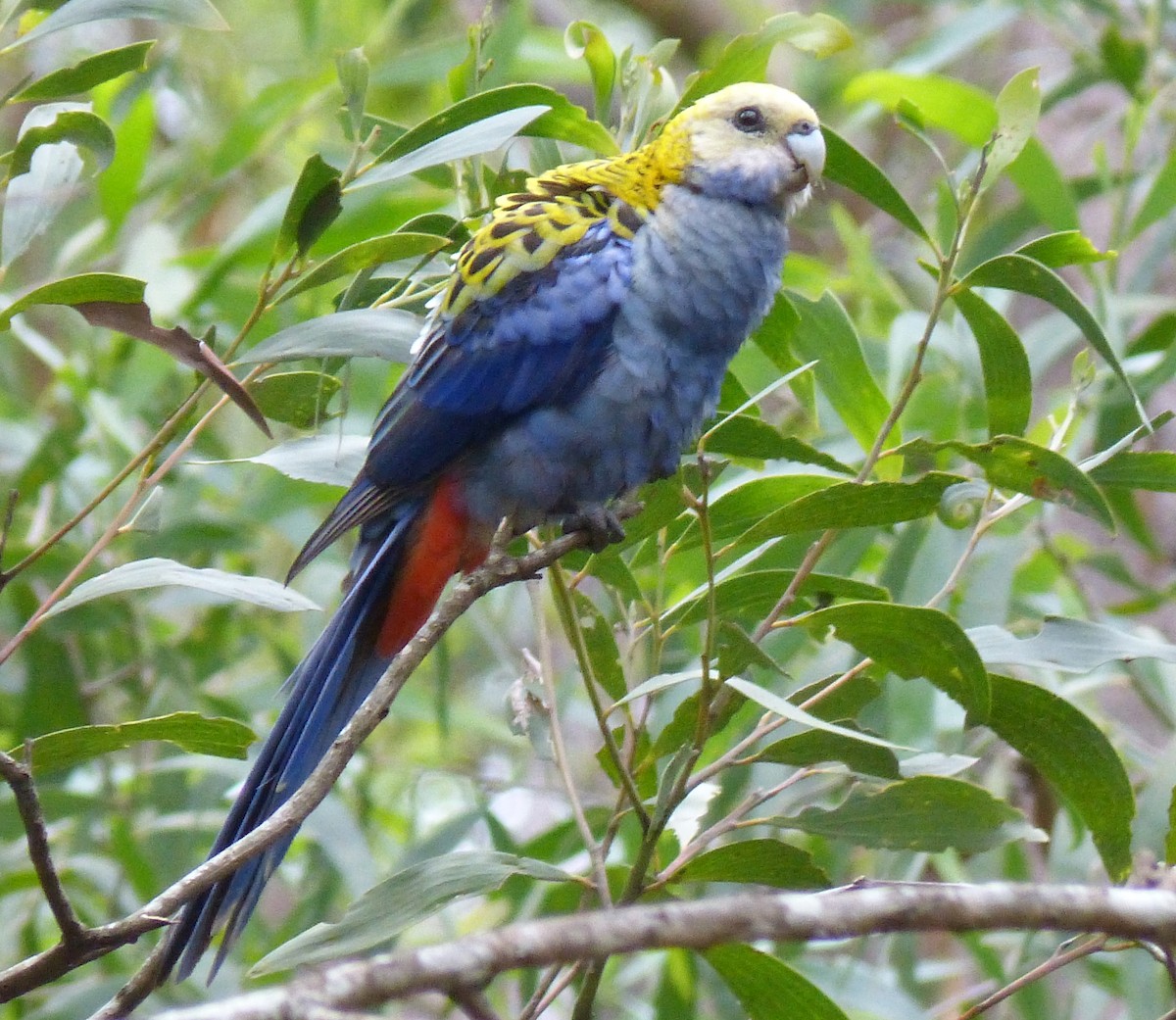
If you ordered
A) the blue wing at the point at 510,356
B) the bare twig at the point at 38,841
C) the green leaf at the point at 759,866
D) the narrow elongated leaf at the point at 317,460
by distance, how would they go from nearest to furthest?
the bare twig at the point at 38,841 → the green leaf at the point at 759,866 → the narrow elongated leaf at the point at 317,460 → the blue wing at the point at 510,356

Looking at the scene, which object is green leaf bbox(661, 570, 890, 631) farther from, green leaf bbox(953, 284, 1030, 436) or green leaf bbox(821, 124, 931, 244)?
green leaf bbox(821, 124, 931, 244)

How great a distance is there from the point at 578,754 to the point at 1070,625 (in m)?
3.05

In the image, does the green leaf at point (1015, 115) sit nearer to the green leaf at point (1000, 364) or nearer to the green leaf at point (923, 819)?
the green leaf at point (1000, 364)

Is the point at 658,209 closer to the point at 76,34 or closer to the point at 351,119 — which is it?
the point at 351,119

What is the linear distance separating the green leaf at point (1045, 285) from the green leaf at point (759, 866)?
0.55m

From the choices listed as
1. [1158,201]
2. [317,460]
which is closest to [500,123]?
[317,460]

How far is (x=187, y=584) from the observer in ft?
4.46

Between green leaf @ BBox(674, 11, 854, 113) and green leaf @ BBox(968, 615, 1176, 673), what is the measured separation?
2.25 ft

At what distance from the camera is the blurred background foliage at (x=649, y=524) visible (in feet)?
4.62

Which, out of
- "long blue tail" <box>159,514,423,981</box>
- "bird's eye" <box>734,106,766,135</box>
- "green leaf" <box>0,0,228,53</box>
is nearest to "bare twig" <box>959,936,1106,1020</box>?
"long blue tail" <box>159,514,423,981</box>

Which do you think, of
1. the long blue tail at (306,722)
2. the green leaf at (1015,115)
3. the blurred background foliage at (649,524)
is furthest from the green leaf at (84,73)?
the green leaf at (1015,115)

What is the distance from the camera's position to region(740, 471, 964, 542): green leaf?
138 centimetres

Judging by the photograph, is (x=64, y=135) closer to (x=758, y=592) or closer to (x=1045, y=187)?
(x=758, y=592)


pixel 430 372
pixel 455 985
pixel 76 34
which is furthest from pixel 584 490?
pixel 76 34
